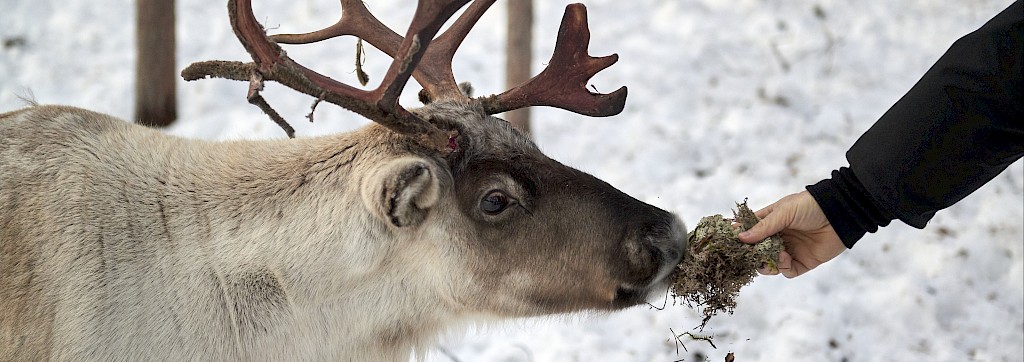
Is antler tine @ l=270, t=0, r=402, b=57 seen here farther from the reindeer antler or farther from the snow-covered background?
the snow-covered background

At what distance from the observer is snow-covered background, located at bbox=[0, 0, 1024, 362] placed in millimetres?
4688

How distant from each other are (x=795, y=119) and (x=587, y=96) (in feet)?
12.6

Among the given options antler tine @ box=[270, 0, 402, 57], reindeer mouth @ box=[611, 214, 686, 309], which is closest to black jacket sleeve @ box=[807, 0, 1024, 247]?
reindeer mouth @ box=[611, 214, 686, 309]

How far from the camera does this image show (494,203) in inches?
111

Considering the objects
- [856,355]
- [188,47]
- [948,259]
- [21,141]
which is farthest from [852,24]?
[21,141]

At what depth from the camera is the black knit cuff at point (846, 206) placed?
2.96 m

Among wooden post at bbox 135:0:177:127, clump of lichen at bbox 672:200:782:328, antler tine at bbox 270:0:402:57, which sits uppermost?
wooden post at bbox 135:0:177:127

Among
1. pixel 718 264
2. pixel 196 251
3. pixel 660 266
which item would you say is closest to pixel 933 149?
pixel 718 264

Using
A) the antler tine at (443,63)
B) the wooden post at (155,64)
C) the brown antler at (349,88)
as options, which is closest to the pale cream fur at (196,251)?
the brown antler at (349,88)

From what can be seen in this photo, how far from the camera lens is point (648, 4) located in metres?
7.83

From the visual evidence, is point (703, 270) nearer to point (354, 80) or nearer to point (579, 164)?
point (579, 164)

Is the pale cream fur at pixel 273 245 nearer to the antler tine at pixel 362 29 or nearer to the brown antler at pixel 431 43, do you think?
the brown antler at pixel 431 43

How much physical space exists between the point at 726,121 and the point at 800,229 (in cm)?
359

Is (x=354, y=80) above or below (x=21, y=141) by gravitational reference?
above
